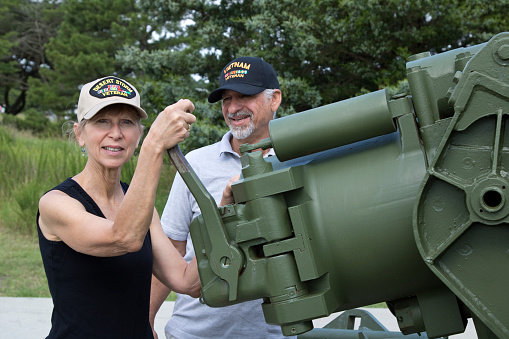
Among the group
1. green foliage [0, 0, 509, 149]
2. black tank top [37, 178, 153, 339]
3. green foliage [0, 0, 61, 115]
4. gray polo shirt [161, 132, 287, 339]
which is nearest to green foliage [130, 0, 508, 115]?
green foliage [0, 0, 509, 149]


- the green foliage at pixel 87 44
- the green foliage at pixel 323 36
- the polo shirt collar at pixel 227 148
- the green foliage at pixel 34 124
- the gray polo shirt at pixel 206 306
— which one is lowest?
the gray polo shirt at pixel 206 306

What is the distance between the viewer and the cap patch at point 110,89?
7.72 ft

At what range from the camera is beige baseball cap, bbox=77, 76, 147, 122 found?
2336 mm

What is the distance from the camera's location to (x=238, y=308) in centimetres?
288

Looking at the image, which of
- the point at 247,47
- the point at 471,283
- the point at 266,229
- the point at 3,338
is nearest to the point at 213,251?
the point at 266,229

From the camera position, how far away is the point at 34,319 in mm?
5418

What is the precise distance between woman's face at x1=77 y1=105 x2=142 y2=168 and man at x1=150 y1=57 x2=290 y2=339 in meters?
0.67

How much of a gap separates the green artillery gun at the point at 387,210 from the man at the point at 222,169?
916mm

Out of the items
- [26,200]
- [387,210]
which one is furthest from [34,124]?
[387,210]

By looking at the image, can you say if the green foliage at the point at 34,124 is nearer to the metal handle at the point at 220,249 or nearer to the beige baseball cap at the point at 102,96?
the beige baseball cap at the point at 102,96

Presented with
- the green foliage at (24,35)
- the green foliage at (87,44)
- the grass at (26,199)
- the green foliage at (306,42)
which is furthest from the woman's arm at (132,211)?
the green foliage at (24,35)

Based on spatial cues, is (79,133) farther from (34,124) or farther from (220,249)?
(34,124)

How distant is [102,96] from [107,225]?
52cm

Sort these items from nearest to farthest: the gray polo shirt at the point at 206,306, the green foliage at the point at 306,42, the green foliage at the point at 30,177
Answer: the gray polo shirt at the point at 206,306, the green foliage at the point at 306,42, the green foliage at the point at 30,177
